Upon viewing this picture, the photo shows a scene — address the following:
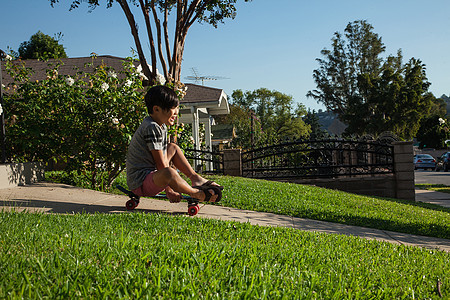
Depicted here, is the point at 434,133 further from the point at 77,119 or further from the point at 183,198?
the point at 183,198

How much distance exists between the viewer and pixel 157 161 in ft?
15.9

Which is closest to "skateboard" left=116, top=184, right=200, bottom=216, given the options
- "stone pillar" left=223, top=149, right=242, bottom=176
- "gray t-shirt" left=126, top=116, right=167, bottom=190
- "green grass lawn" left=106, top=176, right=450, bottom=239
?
"gray t-shirt" left=126, top=116, right=167, bottom=190

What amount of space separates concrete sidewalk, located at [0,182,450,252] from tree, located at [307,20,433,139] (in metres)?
37.1

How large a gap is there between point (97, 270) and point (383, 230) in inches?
199

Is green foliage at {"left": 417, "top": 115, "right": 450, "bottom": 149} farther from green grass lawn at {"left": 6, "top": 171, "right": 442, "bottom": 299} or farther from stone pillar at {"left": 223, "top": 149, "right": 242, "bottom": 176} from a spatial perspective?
green grass lawn at {"left": 6, "top": 171, "right": 442, "bottom": 299}

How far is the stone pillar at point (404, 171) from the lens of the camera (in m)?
12.6

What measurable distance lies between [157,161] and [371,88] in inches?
1617

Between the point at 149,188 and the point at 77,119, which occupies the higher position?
the point at 77,119

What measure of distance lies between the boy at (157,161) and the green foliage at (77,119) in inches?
97.8

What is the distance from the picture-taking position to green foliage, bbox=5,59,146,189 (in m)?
7.49

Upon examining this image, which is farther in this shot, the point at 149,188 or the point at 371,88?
the point at 371,88

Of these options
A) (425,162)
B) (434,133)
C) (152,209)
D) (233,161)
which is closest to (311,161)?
(233,161)

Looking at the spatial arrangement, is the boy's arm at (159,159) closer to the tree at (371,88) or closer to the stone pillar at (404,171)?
the stone pillar at (404,171)

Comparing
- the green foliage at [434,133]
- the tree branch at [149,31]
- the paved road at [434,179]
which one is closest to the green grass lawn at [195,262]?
the tree branch at [149,31]
